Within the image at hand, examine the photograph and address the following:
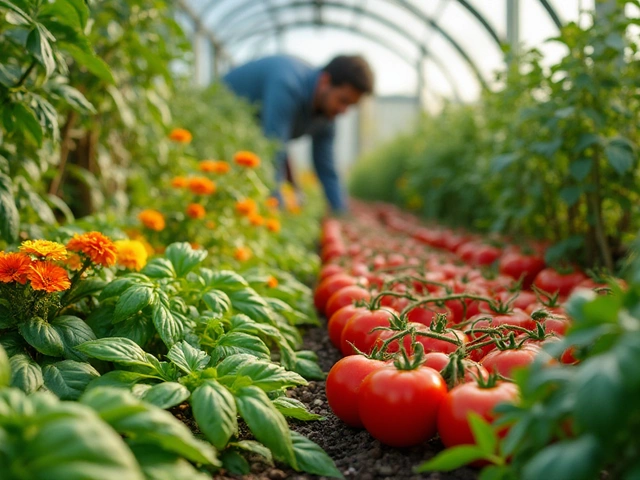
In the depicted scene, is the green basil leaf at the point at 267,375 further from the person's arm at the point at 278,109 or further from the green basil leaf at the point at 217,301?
the person's arm at the point at 278,109

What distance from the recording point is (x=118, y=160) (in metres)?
3.46

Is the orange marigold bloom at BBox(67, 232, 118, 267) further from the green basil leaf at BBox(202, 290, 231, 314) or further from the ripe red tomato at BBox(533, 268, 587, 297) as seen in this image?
the ripe red tomato at BBox(533, 268, 587, 297)

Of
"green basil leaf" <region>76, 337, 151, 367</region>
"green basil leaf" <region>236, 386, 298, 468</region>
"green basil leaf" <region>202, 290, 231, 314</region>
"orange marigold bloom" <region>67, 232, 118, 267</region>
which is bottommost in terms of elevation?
"green basil leaf" <region>236, 386, 298, 468</region>

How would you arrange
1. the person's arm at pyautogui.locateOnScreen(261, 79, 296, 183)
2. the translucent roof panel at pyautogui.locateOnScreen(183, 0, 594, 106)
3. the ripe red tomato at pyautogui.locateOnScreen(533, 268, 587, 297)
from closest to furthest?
1. the ripe red tomato at pyautogui.locateOnScreen(533, 268, 587, 297)
2. the person's arm at pyautogui.locateOnScreen(261, 79, 296, 183)
3. the translucent roof panel at pyautogui.locateOnScreen(183, 0, 594, 106)

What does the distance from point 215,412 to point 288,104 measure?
461 cm

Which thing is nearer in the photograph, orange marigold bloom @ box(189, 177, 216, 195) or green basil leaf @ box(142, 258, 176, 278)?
Result: green basil leaf @ box(142, 258, 176, 278)

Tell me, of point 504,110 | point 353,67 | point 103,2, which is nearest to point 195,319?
point 103,2

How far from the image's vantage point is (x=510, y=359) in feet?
4.18

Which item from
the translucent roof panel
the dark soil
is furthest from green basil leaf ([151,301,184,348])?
the translucent roof panel

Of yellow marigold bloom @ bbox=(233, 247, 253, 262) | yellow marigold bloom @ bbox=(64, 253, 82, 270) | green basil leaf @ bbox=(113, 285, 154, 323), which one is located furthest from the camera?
yellow marigold bloom @ bbox=(233, 247, 253, 262)

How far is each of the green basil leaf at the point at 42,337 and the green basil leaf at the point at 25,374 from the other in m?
0.04

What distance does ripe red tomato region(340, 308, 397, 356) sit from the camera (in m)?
1.63

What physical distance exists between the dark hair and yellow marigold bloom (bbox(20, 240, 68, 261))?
4.06 m

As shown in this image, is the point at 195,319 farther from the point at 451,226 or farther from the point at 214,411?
the point at 451,226
